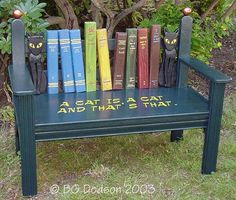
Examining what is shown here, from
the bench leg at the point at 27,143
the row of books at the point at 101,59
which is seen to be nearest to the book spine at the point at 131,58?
the row of books at the point at 101,59

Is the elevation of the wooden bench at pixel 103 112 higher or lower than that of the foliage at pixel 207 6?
lower

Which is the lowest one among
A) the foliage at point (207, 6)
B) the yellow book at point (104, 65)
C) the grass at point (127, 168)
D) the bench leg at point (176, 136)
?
the grass at point (127, 168)

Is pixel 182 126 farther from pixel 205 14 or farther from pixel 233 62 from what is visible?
pixel 233 62

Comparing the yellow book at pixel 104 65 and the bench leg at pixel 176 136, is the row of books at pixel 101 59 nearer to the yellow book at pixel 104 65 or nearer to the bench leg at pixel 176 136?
the yellow book at pixel 104 65

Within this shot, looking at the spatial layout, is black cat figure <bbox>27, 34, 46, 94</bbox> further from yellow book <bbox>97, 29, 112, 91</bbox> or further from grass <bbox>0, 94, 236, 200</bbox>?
grass <bbox>0, 94, 236, 200</bbox>

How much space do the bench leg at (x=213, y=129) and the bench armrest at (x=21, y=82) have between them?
103 cm

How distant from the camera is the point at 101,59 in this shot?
304 centimetres

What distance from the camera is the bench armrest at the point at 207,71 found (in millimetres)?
2607

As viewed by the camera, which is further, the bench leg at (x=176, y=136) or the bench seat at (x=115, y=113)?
the bench leg at (x=176, y=136)

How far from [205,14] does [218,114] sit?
2.26 m

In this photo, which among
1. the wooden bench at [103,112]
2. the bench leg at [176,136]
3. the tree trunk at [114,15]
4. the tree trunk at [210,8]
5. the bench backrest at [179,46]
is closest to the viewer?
the wooden bench at [103,112]

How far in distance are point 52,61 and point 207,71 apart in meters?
0.97

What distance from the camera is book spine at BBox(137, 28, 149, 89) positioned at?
120 inches

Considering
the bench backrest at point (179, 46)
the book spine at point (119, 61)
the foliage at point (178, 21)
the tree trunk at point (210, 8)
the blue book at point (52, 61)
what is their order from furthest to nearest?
1. the tree trunk at point (210, 8)
2. the foliage at point (178, 21)
3. the book spine at point (119, 61)
4. the blue book at point (52, 61)
5. the bench backrest at point (179, 46)
